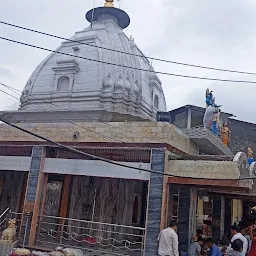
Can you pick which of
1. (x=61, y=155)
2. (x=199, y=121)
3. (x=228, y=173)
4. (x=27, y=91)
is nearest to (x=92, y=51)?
(x=27, y=91)

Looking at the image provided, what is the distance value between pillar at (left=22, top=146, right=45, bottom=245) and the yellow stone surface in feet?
2.62

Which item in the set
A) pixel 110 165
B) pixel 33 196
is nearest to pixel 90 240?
pixel 33 196

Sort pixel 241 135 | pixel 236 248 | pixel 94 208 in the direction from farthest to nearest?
pixel 241 135 → pixel 94 208 → pixel 236 248

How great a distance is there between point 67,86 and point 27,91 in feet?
9.24

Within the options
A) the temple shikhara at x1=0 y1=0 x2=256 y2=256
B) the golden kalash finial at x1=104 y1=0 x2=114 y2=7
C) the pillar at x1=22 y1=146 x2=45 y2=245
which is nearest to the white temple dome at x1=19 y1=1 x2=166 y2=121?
the temple shikhara at x1=0 y1=0 x2=256 y2=256

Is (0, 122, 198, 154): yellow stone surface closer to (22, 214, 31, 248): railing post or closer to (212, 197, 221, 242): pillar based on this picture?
(22, 214, 31, 248): railing post

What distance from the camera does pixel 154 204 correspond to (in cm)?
1042

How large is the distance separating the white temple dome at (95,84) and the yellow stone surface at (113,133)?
5.27 metres

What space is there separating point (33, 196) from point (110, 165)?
3036mm

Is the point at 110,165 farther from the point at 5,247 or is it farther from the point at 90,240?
the point at 5,247

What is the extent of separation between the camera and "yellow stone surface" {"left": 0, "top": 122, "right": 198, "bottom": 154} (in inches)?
434

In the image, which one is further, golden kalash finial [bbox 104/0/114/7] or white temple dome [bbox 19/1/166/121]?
golden kalash finial [bbox 104/0/114/7]

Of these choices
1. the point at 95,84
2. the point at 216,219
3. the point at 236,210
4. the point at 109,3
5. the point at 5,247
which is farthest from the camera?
the point at 109,3

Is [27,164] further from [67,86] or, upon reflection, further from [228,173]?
[67,86]
